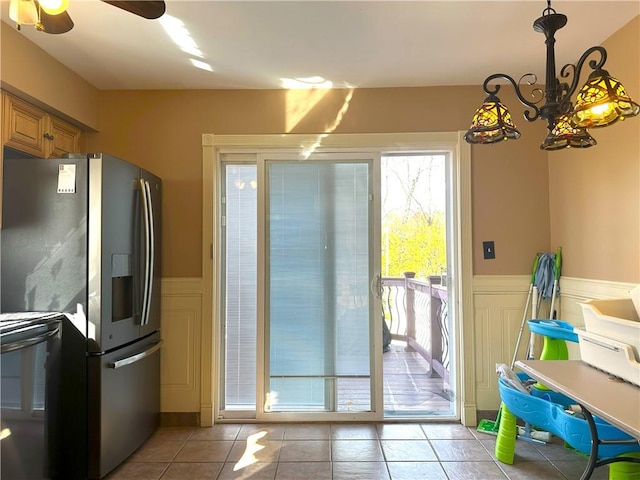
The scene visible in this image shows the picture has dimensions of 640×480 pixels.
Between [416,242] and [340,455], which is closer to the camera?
[340,455]

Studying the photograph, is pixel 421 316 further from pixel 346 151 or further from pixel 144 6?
pixel 144 6

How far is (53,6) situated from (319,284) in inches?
89.6

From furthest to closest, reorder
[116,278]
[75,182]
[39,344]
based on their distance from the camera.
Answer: [116,278] → [75,182] → [39,344]

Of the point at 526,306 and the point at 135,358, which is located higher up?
the point at 526,306

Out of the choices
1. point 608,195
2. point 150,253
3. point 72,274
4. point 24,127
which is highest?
point 24,127

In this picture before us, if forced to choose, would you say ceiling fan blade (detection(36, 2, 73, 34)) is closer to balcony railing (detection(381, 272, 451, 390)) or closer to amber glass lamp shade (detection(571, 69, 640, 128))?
amber glass lamp shade (detection(571, 69, 640, 128))

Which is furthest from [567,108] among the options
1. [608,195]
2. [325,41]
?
[325,41]

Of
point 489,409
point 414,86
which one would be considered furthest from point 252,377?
point 414,86

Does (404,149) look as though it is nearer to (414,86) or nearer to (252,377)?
(414,86)

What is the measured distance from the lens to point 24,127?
2412mm

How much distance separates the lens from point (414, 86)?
3.04m

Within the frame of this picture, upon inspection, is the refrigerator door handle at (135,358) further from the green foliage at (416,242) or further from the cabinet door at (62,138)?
the green foliage at (416,242)

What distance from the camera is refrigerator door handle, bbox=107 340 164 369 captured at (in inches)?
91.8

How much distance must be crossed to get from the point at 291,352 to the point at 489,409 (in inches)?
61.8
